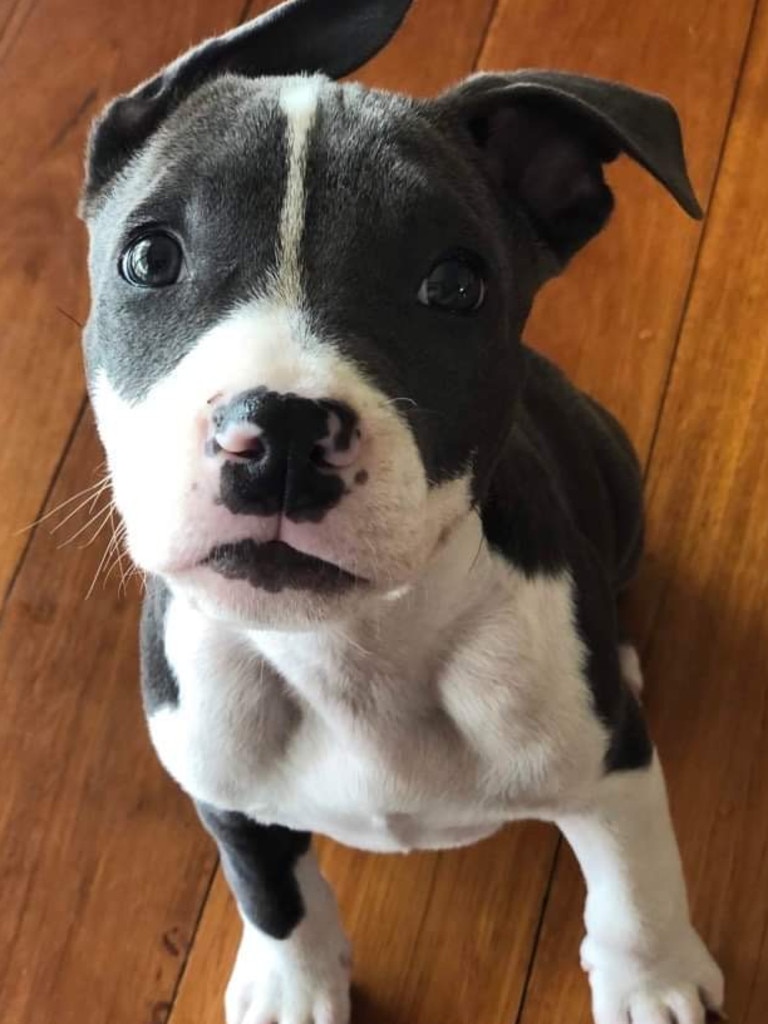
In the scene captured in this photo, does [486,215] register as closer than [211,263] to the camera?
No

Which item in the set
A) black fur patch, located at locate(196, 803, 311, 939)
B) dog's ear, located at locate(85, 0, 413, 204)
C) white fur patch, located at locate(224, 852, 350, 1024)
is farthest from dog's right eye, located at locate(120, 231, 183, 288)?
white fur patch, located at locate(224, 852, 350, 1024)

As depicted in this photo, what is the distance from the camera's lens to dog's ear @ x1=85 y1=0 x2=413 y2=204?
125 centimetres

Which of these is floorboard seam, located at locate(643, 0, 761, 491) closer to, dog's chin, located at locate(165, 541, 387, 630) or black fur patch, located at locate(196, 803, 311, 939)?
black fur patch, located at locate(196, 803, 311, 939)

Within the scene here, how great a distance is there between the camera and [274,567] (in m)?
1.06

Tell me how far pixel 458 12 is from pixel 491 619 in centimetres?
142

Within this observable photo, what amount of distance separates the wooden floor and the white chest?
0.46 metres

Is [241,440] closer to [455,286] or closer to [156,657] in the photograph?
[455,286]

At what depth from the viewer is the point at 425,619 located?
1326 mm

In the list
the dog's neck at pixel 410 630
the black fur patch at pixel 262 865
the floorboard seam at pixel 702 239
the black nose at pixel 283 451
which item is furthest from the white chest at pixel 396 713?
the floorboard seam at pixel 702 239

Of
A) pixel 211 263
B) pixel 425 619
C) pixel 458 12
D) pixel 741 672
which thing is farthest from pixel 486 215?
Answer: pixel 458 12

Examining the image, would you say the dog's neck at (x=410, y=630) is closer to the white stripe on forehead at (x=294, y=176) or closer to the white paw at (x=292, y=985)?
the white stripe on forehead at (x=294, y=176)

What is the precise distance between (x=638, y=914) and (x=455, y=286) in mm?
825

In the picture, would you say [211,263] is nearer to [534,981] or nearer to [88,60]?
[534,981]

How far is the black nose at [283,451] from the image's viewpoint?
976 millimetres
